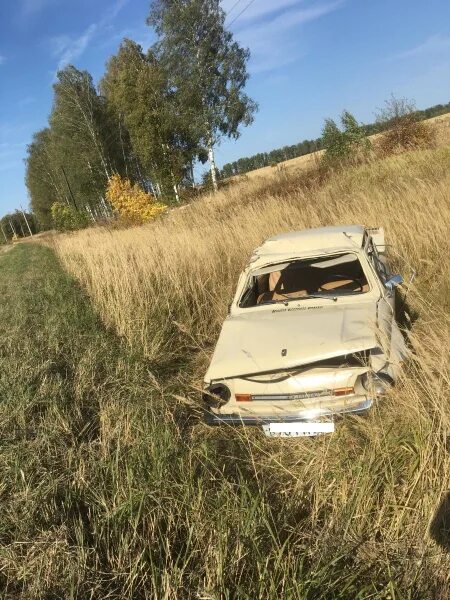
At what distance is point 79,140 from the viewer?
33.4 metres

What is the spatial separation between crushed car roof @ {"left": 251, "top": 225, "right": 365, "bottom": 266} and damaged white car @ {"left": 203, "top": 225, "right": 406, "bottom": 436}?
50 millimetres

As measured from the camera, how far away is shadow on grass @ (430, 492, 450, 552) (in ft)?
6.50

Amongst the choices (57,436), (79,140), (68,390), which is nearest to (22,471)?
(57,436)

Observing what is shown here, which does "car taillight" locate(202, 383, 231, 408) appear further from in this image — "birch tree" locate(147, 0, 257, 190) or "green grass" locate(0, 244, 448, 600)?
"birch tree" locate(147, 0, 257, 190)

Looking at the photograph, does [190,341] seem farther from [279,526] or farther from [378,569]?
[378,569]

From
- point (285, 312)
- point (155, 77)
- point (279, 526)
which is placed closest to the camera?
point (279, 526)

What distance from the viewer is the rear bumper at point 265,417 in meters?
2.72

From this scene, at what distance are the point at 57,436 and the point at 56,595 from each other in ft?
4.63

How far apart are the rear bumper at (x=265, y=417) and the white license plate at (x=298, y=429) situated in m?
0.03

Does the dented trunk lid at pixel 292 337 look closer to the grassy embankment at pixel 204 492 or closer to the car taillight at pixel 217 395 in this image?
the car taillight at pixel 217 395

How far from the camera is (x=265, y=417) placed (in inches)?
116

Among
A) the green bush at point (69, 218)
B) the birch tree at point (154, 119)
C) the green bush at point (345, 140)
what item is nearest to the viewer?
the green bush at point (345, 140)

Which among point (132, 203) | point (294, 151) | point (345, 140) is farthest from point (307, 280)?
point (294, 151)

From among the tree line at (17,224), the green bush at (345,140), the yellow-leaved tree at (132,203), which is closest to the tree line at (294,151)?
the green bush at (345,140)
